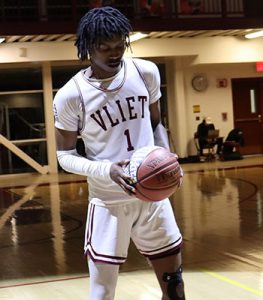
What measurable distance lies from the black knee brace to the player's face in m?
1.01

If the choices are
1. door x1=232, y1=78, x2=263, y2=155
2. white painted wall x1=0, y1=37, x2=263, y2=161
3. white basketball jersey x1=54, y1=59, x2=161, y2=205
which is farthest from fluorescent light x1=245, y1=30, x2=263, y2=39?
white basketball jersey x1=54, y1=59, x2=161, y2=205

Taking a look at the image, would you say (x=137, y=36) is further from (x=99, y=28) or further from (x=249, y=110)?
(x=99, y=28)

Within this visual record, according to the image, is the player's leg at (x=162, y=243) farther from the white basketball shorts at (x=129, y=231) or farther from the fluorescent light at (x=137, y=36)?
the fluorescent light at (x=137, y=36)

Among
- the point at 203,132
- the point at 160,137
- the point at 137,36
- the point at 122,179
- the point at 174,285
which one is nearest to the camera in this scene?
the point at 122,179

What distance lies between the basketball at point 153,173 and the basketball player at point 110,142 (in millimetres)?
105

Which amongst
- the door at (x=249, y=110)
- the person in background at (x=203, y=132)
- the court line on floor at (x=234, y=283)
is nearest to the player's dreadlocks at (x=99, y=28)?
the court line on floor at (x=234, y=283)

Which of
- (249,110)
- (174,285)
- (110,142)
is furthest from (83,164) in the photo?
(249,110)

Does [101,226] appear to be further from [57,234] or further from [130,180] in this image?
[57,234]

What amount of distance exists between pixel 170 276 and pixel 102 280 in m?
0.33

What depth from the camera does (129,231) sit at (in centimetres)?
280

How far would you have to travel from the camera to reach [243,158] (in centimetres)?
1772

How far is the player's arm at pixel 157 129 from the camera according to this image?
9.69ft

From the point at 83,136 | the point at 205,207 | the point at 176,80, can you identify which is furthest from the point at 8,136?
the point at 83,136

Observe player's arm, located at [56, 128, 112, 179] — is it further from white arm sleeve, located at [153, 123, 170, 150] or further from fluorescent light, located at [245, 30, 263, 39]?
fluorescent light, located at [245, 30, 263, 39]
